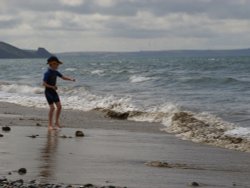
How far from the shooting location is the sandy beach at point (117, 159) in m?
7.75

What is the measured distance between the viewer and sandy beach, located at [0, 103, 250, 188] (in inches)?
305

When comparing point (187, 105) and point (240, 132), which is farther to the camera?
point (187, 105)

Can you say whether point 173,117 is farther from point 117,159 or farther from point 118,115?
point 117,159

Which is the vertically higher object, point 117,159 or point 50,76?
point 50,76

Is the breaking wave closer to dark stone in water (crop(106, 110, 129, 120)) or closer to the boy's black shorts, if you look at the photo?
dark stone in water (crop(106, 110, 129, 120))

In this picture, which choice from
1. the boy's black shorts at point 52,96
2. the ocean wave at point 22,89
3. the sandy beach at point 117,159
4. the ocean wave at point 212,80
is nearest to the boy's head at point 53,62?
the boy's black shorts at point 52,96

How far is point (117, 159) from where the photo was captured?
934 cm

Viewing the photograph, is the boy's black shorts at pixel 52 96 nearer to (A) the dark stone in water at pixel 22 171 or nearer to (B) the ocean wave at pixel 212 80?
(A) the dark stone in water at pixel 22 171

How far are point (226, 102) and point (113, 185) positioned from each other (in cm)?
1434

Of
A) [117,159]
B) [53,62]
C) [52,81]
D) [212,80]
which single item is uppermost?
[53,62]

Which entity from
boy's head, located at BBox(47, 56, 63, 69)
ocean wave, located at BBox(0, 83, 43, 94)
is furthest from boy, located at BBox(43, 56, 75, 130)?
ocean wave, located at BBox(0, 83, 43, 94)

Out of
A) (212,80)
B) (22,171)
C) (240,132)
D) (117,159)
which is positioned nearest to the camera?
(22,171)

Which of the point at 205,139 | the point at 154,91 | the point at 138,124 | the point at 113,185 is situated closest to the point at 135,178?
the point at 113,185

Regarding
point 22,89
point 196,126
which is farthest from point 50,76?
point 22,89
